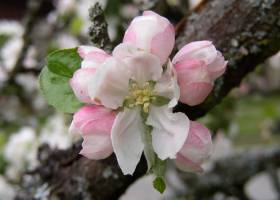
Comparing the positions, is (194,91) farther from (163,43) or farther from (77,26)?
(77,26)

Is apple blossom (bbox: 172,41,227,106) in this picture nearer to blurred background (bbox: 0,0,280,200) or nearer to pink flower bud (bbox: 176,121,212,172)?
pink flower bud (bbox: 176,121,212,172)

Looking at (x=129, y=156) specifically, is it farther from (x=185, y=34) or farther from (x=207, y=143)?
(x=185, y=34)

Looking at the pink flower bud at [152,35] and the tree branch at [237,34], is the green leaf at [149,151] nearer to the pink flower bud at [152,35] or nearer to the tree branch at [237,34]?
Result: the pink flower bud at [152,35]

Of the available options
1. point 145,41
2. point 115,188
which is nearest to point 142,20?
point 145,41

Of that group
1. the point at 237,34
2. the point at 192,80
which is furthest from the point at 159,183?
the point at 237,34

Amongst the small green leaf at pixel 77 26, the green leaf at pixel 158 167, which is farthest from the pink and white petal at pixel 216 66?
the small green leaf at pixel 77 26

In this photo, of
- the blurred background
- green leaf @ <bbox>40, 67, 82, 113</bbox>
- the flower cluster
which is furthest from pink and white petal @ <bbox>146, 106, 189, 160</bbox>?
the blurred background
